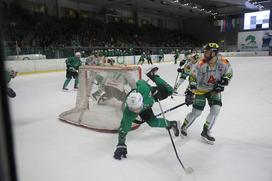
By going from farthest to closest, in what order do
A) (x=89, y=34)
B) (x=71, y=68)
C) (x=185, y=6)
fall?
(x=185, y=6) < (x=89, y=34) < (x=71, y=68)

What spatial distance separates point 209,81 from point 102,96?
227 cm

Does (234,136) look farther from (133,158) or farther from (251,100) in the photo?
(251,100)

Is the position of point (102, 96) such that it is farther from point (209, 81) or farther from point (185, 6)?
point (185, 6)

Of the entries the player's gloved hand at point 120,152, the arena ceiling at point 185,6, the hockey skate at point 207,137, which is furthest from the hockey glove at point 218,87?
the arena ceiling at point 185,6

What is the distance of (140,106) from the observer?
2.27 m

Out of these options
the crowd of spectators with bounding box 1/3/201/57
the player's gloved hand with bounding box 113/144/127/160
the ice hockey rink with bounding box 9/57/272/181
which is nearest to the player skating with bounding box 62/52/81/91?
the ice hockey rink with bounding box 9/57/272/181

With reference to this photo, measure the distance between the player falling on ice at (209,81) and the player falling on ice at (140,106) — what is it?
0.34 m

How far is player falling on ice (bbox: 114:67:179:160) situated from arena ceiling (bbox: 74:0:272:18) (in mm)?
19061

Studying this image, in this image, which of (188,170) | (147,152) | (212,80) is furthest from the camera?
(212,80)

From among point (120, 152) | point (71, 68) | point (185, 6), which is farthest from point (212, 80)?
point (185, 6)

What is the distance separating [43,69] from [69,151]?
9131mm

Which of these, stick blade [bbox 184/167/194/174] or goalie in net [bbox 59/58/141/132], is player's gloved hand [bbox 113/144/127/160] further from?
goalie in net [bbox 59/58/141/132]

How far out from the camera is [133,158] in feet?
8.18

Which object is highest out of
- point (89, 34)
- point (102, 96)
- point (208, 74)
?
point (89, 34)
